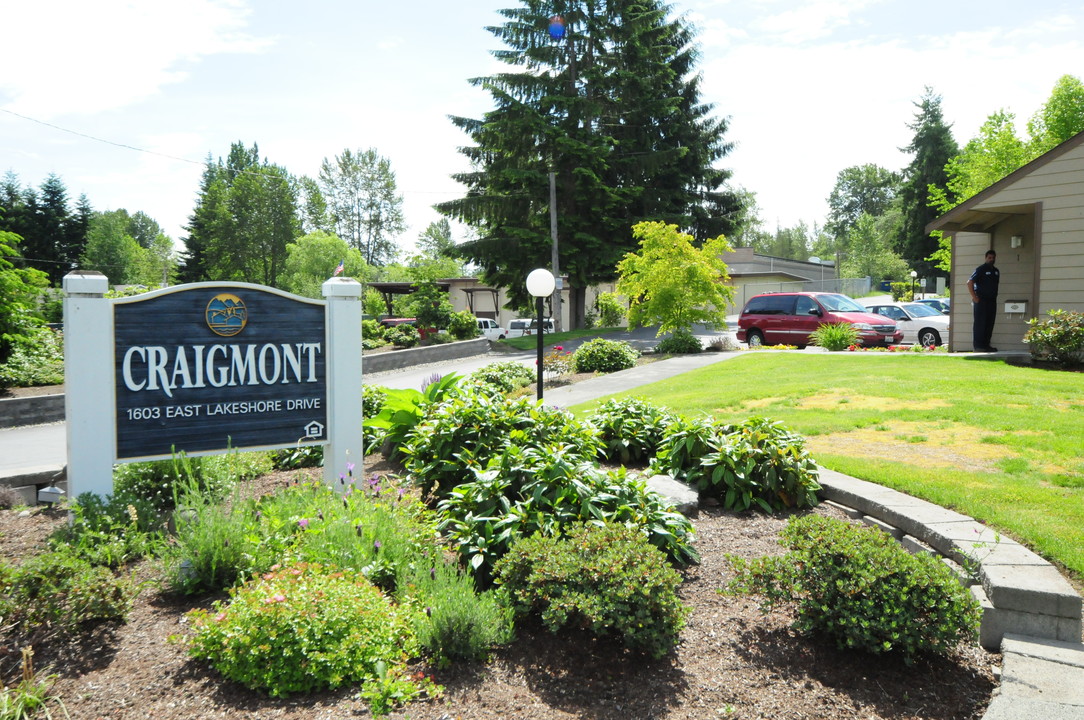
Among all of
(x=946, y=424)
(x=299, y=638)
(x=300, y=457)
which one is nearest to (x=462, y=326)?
(x=300, y=457)

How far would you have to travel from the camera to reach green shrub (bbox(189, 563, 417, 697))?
2.84 meters

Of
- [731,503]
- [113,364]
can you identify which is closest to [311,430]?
[113,364]

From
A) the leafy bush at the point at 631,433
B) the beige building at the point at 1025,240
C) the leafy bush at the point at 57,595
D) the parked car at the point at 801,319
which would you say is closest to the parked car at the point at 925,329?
the parked car at the point at 801,319

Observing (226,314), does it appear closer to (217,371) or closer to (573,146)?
(217,371)

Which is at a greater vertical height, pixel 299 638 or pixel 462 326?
pixel 462 326

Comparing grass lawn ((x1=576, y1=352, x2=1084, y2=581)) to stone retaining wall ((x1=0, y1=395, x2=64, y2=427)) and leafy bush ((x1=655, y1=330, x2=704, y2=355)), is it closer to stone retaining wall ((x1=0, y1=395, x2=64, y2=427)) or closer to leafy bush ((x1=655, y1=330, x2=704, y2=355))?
leafy bush ((x1=655, y1=330, x2=704, y2=355))

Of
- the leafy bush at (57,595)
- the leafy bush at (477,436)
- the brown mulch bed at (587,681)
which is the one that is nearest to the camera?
the brown mulch bed at (587,681)

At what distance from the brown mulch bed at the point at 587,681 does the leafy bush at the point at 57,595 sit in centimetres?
8

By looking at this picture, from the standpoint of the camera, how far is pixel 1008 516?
14.1ft

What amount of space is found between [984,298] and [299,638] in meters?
14.8

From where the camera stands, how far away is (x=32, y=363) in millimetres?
14891

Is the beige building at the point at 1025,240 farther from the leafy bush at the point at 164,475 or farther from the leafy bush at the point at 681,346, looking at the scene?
the leafy bush at the point at 164,475

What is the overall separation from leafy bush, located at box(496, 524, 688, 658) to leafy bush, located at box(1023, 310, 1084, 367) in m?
11.1

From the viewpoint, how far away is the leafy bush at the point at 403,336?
83.0 feet
